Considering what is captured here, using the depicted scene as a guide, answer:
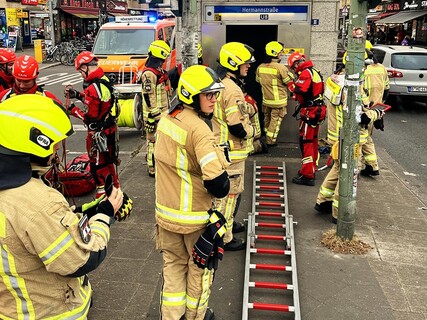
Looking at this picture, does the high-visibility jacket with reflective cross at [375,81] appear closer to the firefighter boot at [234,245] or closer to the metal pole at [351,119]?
the metal pole at [351,119]

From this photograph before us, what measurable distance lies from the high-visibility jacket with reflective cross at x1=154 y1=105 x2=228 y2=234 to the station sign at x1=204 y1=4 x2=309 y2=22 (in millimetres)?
5822

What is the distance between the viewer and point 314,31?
8.84 meters

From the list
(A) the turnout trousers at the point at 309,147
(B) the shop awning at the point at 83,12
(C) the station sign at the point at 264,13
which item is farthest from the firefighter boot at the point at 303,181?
(B) the shop awning at the point at 83,12

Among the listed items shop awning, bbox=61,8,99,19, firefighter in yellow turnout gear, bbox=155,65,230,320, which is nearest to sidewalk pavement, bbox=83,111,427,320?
firefighter in yellow turnout gear, bbox=155,65,230,320

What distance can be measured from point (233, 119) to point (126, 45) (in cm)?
963

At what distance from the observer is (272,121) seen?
29.5 feet

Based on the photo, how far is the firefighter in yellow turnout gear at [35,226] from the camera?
222 centimetres

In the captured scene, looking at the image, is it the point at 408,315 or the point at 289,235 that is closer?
the point at 408,315

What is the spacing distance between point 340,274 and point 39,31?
3787cm

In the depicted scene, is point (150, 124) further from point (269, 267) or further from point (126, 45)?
point (126, 45)

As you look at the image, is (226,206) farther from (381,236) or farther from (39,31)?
(39,31)

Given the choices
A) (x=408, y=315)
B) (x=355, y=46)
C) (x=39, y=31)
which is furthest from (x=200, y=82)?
(x=39, y=31)

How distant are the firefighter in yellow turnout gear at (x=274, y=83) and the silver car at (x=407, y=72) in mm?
6384

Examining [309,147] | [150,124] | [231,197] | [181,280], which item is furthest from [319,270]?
[150,124]
